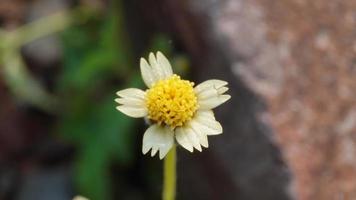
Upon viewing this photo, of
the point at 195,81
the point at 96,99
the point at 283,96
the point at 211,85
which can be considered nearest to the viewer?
the point at 211,85

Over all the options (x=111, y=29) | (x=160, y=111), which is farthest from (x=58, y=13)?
(x=160, y=111)

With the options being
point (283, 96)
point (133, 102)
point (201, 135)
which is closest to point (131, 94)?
point (133, 102)

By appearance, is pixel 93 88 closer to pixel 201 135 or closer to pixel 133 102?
pixel 133 102

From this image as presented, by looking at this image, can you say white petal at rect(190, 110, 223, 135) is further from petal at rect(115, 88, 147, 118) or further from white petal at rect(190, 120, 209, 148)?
petal at rect(115, 88, 147, 118)

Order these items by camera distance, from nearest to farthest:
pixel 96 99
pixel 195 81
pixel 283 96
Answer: pixel 283 96 < pixel 195 81 < pixel 96 99

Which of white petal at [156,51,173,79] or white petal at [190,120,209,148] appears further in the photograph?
white petal at [156,51,173,79]

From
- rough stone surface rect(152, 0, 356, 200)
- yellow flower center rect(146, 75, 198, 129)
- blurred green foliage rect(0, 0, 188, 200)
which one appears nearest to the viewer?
yellow flower center rect(146, 75, 198, 129)

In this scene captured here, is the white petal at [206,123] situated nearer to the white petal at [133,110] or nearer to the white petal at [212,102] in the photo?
the white petal at [212,102]

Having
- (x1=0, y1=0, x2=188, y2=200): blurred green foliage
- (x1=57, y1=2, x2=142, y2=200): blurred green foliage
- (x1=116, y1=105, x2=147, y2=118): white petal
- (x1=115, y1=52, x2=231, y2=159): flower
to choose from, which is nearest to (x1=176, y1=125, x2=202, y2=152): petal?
(x1=115, y1=52, x2=231, y2=159): flower
